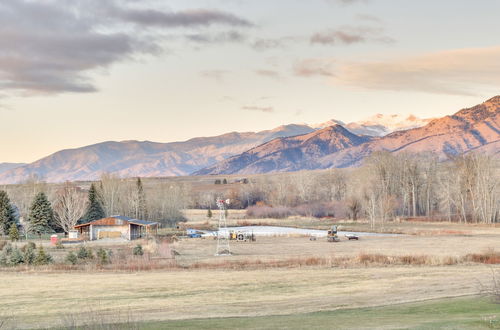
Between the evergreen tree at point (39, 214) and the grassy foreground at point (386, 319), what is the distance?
80.8 meters

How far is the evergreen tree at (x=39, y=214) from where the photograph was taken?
102 m

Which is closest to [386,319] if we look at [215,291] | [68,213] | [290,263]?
[215,291]

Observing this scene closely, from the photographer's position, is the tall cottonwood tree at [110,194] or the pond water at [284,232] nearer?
the pond water at [284,232]

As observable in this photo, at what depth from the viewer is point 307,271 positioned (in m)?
50.2

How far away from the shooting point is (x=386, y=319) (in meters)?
24.3

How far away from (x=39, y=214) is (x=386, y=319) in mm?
87773

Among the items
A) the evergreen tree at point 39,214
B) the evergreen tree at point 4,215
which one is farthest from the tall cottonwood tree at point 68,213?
the evergreen tree at point 4,215

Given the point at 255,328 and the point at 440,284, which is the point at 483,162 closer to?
the point at 440,284

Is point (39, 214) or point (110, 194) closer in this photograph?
point (39, 214)

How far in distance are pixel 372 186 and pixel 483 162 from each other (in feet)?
80.6

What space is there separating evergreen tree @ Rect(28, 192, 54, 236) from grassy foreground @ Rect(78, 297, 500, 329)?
265ft

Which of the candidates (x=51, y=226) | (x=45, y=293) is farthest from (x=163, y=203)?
(x=45, y=293)

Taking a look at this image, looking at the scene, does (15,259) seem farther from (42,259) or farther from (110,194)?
(110,194)

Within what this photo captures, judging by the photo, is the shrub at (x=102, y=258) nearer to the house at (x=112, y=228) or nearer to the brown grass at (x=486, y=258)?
the brown grass at (x=486, y=258)
